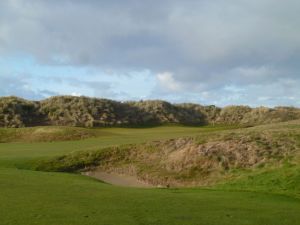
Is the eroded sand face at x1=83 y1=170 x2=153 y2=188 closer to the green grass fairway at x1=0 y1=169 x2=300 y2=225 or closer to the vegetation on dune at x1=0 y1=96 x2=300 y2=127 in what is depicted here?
→ the green grass fairway at x1=0 y1=169 x2=300 y2=225

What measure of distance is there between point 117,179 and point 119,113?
136 feet

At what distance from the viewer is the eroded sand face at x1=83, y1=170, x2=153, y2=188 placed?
26812 mm

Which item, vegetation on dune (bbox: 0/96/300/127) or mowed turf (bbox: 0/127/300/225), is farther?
vegetation on dune (bbox: 0/96/300/127)

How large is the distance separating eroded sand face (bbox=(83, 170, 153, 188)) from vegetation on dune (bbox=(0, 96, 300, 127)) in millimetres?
34009

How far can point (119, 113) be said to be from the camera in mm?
69188

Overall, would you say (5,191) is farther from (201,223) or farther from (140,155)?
(140,155)

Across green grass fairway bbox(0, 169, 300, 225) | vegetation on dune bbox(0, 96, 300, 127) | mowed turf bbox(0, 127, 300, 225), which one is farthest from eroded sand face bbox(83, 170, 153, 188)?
vegetation on dune bbox(0, 96, 300, 127)

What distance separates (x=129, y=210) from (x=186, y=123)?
57355 millimetres

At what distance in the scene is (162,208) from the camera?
14.4m

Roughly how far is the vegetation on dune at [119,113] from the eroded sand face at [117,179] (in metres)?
34.0

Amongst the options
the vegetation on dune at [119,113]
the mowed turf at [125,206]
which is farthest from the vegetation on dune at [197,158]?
the vegetation on dune at [119,113]

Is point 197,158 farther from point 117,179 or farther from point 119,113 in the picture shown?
point 119,113

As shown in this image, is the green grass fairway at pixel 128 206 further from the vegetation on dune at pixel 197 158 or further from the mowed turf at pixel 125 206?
the vegetation on dune at pixel 197 158

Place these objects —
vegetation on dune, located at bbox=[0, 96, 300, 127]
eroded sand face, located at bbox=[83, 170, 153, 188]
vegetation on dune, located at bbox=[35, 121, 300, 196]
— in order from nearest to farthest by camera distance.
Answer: vegetation on dune, located at bbox=[35, 121, 300, 196], eroded sand face, located at bbox=[83, 170, 153, 188], vegetation on dune, located at bbox=[0, 96, 300, 127]
